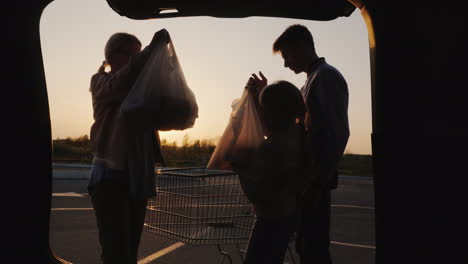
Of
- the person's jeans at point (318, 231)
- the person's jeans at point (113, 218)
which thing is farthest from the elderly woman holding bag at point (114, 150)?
the person's jeans at point (318, 231)

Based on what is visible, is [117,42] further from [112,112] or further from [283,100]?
[283,100]

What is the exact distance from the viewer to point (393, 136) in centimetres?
234

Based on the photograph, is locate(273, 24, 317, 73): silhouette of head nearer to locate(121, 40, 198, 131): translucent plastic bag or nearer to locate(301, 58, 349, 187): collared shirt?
locate(301, 58, 349, 187): collared shirt

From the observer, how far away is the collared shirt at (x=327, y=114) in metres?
2.77

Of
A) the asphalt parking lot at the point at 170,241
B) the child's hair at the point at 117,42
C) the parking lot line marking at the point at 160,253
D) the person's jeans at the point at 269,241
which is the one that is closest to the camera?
the person's jeans at the point at 269,241

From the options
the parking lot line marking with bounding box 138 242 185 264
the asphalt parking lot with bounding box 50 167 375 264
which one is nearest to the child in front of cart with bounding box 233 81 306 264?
the asphalt parking lot with bounding box 50 167 375 264

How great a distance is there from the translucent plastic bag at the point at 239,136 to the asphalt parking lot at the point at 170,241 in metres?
1.47

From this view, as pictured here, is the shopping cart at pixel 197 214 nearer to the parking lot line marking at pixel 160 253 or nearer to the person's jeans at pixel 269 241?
the person's jeans at pixel 269 241

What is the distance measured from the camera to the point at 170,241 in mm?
6281

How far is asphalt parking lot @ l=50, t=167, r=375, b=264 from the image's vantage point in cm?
538

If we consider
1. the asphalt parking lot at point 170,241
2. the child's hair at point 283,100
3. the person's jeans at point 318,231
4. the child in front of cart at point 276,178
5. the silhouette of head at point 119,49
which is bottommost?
the asphalt parking lot at point 170,241

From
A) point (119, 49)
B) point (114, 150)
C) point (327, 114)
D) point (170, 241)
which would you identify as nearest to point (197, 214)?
point (114, 150)

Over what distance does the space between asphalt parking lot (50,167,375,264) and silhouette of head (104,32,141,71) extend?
2044 millimetres

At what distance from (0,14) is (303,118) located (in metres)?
1.82
